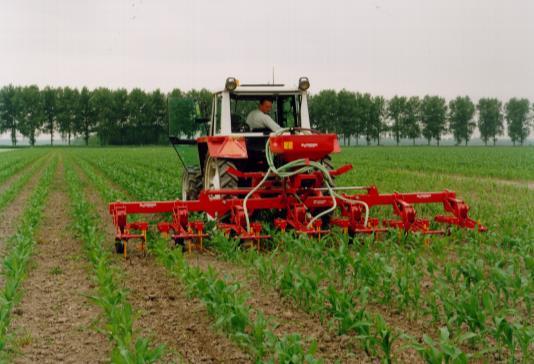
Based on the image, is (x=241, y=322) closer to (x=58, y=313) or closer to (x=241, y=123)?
(x=58, y=313)

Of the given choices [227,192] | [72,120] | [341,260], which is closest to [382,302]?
[341,260]

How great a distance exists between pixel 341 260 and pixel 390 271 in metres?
0.65

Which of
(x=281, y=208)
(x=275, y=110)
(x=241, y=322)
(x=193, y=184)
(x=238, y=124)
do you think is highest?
(x=275, y=110)

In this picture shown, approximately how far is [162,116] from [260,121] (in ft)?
244

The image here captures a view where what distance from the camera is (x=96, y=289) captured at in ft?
19.1

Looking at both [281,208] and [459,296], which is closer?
[459,296]

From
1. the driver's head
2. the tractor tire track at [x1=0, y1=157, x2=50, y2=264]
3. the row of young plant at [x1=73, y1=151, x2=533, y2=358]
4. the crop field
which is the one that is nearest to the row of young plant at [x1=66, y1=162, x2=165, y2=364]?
the crop field

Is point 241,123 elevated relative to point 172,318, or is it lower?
elevated

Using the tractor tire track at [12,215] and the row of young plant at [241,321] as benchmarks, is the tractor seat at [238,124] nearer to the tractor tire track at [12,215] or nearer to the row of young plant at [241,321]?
the row of young plant at [241,321]

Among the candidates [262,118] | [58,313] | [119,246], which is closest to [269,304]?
[58,313]

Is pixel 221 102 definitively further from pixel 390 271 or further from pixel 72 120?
pixel 72 120

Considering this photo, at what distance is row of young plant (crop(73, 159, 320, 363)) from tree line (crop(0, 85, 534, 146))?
66.2m

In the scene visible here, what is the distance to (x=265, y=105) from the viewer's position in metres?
8.62

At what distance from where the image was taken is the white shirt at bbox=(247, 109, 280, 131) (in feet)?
27.7
